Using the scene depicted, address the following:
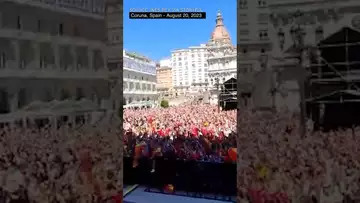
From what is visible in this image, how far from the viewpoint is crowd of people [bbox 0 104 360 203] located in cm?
262

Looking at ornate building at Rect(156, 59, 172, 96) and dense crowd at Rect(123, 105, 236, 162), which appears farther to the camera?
ornate building at Rect(156, 59, 172, 96)

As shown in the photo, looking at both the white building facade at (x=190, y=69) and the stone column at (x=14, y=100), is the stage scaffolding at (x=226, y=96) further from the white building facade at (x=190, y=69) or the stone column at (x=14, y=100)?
the stone column at (x=14, y=100)

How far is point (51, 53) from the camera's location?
2807 millimetres

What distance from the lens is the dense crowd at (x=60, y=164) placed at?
8.71 ft

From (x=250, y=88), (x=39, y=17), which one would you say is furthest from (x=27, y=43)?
(x=250, y=88)

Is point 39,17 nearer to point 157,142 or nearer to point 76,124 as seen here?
point 76,124

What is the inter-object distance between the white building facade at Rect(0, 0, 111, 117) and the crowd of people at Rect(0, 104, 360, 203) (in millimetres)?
277

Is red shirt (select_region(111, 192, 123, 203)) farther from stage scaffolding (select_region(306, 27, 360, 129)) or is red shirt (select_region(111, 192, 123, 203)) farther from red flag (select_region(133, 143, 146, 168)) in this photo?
stage scaffolding (select_region(306, 27, 360, 129))

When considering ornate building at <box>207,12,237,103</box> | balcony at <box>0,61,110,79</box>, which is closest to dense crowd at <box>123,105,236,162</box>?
ornate building at <box>207,12,237,103</box>

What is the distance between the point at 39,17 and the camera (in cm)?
272

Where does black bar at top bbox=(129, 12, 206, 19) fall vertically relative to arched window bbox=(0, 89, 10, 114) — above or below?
above

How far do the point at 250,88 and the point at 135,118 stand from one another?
4.29 metres

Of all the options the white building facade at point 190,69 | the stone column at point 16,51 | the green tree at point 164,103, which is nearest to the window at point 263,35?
the stone column at point 16,51

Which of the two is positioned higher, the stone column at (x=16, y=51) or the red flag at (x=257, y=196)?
the stone column at (x=16, y=51)
